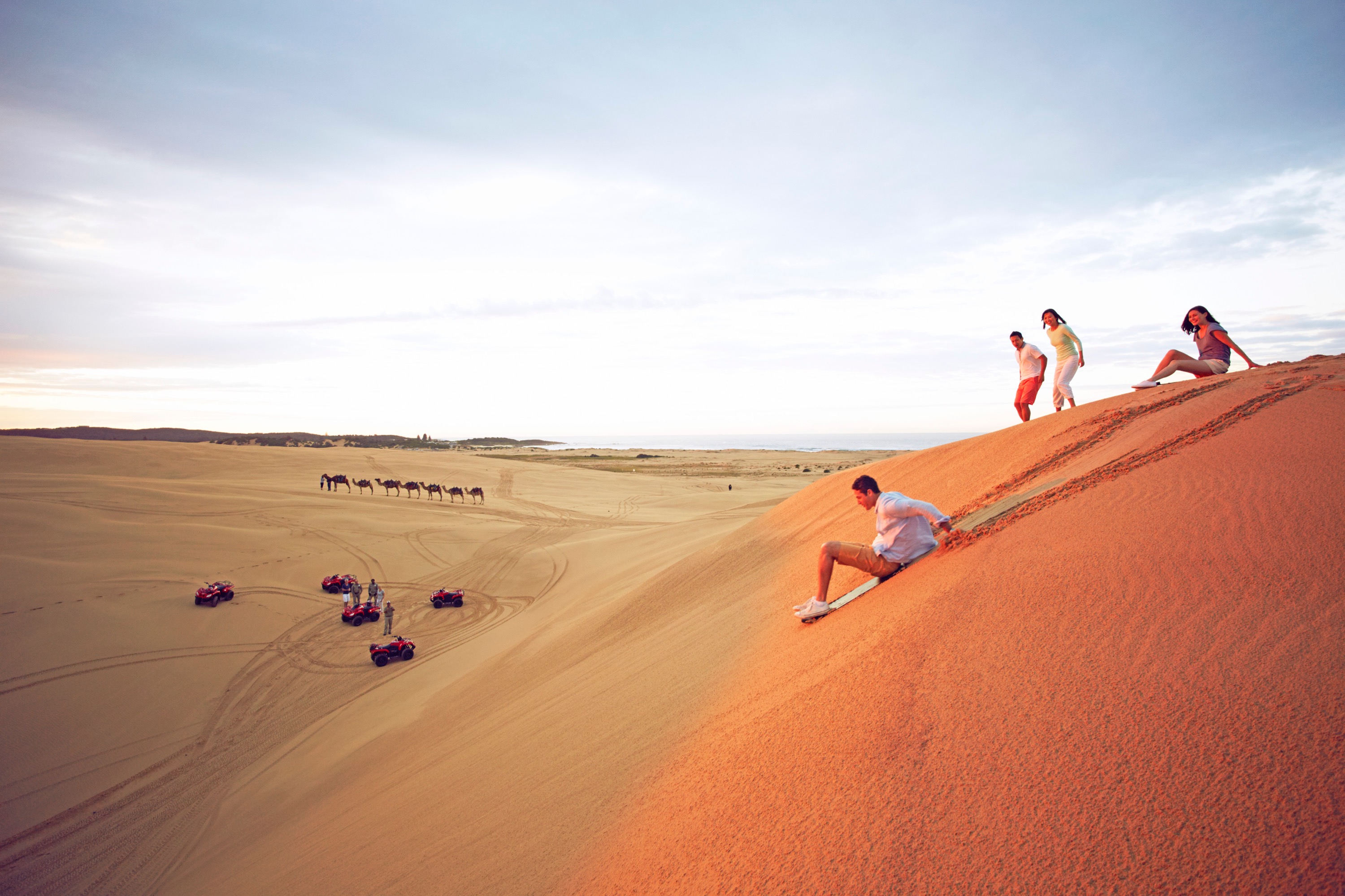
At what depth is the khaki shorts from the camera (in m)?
4.46

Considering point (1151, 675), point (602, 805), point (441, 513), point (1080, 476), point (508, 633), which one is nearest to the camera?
point (1151, 675)

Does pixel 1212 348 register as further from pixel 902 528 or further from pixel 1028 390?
pixel 902 528

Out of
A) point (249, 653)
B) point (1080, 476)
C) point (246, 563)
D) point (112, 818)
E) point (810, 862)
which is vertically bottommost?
point (112, 818)

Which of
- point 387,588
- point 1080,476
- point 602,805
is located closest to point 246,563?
point 387,588

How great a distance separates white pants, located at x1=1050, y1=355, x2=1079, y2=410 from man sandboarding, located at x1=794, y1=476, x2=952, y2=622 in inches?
199

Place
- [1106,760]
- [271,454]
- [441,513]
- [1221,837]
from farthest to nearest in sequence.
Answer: [271,454] → [441,513] → [1106,760] → [1221,837]

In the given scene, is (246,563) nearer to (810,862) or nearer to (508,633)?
(508,633)

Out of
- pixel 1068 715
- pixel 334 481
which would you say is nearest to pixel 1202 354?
pixel 1068 715

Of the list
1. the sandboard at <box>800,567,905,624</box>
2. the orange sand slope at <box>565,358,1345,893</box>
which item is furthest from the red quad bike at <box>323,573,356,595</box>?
the sandboard at <box>800,567,905,624</box>

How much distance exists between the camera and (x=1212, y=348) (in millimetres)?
6875

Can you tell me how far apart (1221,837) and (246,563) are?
13972mm

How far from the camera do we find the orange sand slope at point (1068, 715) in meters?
1.92

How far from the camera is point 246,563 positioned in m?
11.6

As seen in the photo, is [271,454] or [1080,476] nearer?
[1080,476]
